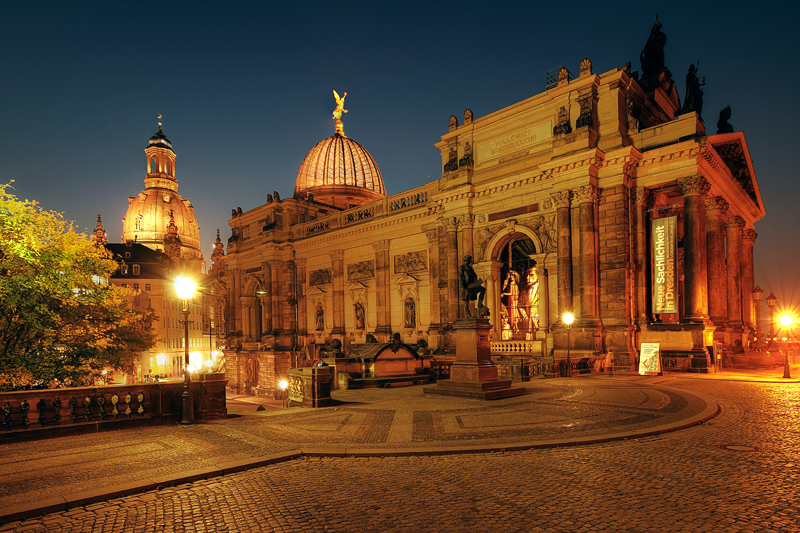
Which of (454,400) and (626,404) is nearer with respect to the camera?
(626,404)

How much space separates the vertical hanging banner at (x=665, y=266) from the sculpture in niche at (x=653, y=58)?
36.2ft

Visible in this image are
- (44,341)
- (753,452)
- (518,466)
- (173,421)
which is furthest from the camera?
(44,341)

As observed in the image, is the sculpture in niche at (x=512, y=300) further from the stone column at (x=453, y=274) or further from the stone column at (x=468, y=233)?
the stone column at (x=453, y=274)

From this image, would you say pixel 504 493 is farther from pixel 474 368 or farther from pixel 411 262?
pixel 411 262

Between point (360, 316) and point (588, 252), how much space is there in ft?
71.5

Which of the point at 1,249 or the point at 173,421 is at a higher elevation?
the point at 1,249

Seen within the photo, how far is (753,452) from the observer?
8547mm

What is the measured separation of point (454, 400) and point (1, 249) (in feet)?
64.4

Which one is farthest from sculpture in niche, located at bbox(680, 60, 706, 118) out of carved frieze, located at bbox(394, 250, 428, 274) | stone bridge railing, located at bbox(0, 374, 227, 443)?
stone bridge railing, located at bbox(0, 374, 227, 443)

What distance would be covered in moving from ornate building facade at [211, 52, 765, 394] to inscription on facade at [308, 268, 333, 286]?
19 cm

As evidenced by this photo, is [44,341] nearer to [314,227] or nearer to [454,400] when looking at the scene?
[454,400]

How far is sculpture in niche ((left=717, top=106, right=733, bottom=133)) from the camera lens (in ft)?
111

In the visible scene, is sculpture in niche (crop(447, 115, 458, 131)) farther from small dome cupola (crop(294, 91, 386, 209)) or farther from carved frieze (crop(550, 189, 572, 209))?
small dome cupola (crop(294, 91, 386, 209))

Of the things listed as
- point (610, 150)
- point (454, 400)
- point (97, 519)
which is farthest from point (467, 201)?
point (97, 519)
